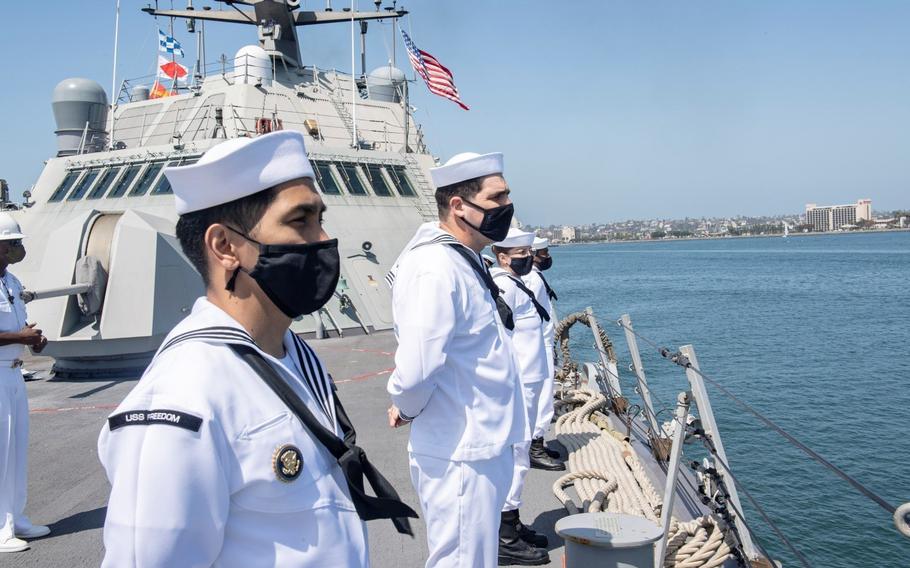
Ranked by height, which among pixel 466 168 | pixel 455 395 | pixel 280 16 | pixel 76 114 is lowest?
pixel 455 395

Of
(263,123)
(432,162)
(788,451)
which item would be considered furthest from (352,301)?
(788,451)

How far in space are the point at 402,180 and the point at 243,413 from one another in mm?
12149

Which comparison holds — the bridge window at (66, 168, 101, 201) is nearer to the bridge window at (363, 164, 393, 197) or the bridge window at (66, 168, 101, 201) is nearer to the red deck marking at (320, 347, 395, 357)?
the bridge window at (363, 164, 393, 197)

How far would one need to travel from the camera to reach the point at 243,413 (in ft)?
4.14

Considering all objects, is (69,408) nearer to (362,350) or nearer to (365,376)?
(365,376)

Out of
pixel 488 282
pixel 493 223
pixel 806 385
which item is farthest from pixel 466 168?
pixel 806 385

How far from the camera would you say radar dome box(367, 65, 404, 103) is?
52.4ft

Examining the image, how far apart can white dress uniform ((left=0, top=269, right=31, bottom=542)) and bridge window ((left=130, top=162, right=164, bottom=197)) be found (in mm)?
8132

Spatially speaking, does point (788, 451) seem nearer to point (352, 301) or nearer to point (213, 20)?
point (352, 301)

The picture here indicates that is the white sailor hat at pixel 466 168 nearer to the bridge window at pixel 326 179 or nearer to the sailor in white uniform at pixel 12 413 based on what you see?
the sailor in white uniform at pixel 12 413

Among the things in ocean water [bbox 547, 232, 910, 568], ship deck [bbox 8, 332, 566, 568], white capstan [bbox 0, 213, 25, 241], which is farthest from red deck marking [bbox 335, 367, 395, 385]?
white capstan [bbox 0, 213, 25, 241]

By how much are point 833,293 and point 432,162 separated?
2662 cm

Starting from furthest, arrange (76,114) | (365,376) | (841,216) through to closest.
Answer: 1. (841,216)
2. (76,114)
3. (365,376)

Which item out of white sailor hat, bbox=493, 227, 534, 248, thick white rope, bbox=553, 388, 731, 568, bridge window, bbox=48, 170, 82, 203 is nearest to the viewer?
thick white rope, bbox=553, 388, 731, 568
